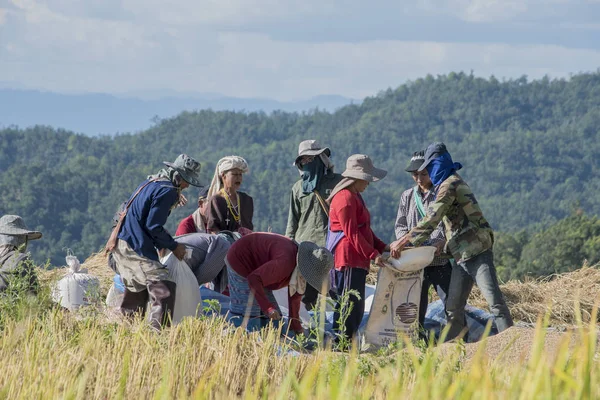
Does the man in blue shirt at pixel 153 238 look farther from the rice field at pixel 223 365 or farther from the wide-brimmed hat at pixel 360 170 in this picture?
the wide-brimmed hat at pixel 360 170

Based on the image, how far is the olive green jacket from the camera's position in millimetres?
7031

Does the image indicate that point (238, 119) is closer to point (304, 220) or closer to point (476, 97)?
point (476, 97)

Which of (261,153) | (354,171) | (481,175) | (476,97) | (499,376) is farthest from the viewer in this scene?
(476,97)

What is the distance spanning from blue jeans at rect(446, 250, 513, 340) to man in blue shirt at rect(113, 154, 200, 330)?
1.70 m

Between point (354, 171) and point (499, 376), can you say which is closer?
point (499, 376)

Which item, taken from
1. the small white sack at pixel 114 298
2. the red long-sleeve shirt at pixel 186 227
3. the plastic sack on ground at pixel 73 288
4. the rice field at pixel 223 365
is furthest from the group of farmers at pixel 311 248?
the plastic sack on ground at pixel 73 288

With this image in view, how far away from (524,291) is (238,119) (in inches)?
4496

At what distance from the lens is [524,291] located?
7926mm

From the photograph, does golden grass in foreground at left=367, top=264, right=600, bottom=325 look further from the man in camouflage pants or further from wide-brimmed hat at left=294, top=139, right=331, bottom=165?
wide-brimmed hat at left=294, top=139, right=331, bottom=165

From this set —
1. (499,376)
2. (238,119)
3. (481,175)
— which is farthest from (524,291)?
(238,119)

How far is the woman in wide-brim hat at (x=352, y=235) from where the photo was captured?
6254 millimetres

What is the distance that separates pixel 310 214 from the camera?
23.4 ft

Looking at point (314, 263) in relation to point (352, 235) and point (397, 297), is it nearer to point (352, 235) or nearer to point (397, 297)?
point (352, 235)

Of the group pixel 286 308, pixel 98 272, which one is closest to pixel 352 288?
pixel 286 308
